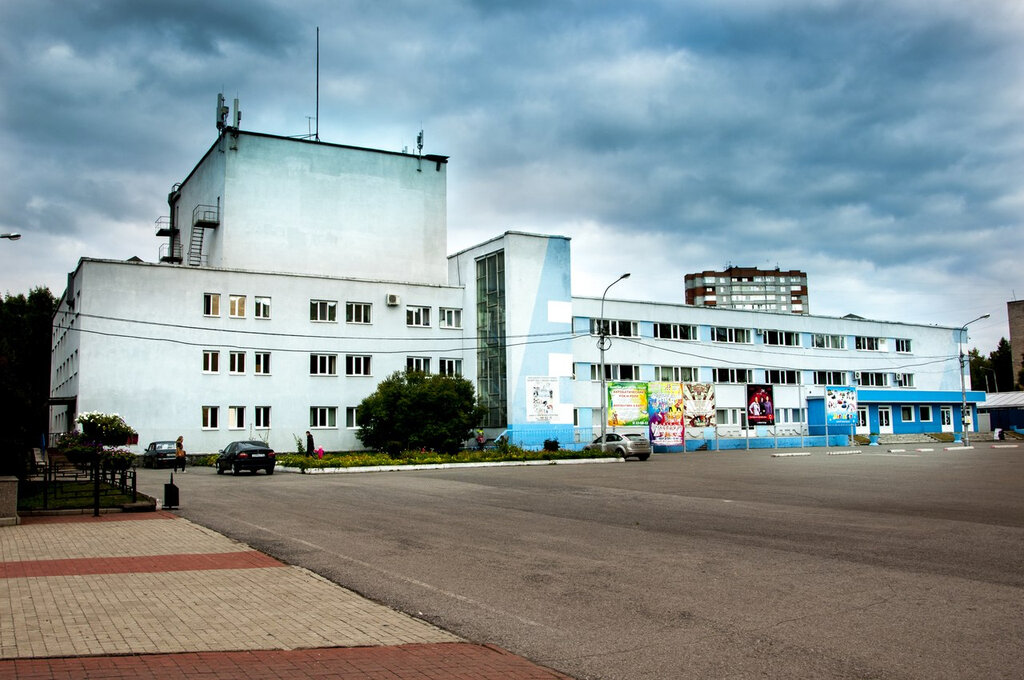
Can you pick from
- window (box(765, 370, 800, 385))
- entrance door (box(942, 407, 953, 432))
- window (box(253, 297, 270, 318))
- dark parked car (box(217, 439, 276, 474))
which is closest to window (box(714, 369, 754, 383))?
window (box(765, 370, 800, 385))

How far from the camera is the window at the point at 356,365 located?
175ft

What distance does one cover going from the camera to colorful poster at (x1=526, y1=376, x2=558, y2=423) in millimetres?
53344

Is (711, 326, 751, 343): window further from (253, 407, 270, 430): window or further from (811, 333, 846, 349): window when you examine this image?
(253, 407, 270, 430): window

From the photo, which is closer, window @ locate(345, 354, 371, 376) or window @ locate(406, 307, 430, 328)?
window @ locate(345, 354, 371, 376)

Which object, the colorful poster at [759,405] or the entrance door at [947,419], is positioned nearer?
the colorful poster at [759,405]

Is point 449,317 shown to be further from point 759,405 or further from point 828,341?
point 828,341

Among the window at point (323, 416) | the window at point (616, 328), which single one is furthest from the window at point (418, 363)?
the window at point (616, 328)

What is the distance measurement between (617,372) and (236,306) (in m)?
26.3

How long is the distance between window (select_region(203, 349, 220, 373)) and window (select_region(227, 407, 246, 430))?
2443mm

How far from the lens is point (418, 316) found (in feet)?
184

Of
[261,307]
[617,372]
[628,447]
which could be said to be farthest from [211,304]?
[617,372]

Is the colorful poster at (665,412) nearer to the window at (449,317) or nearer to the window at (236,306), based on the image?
the window at (449,317)

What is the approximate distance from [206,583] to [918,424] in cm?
7778

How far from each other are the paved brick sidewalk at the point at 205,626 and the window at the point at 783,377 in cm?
Answer: 6279
